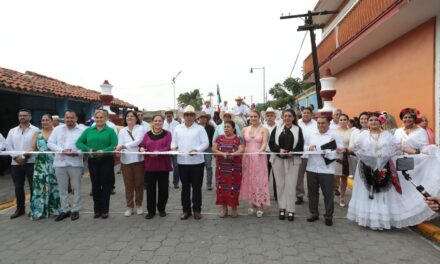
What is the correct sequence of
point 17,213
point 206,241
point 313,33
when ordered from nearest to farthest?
point 206,241 < point 17,213 < point 313,33

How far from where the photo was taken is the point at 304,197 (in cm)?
644

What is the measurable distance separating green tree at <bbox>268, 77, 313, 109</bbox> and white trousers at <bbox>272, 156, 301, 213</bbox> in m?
37.3

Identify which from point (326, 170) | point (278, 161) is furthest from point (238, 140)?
point (326, 170)

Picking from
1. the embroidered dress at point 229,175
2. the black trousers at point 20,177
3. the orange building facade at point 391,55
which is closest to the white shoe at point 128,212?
the embroidered dress at point 229,175

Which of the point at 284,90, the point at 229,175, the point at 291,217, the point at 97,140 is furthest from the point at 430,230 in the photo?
the point at 284,90

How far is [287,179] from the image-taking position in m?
5.08

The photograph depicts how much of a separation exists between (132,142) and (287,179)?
2772 mm

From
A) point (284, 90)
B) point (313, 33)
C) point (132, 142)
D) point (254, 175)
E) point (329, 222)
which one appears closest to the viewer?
point (329, 222)

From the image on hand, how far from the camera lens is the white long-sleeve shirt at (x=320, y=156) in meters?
4.84

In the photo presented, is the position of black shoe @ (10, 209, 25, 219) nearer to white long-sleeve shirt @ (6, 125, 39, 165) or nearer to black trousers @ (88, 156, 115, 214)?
white long-sleeve shirt @ (6, 125, 39, 165)

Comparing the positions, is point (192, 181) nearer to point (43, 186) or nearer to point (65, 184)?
point (65, 184)

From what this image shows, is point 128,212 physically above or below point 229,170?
below

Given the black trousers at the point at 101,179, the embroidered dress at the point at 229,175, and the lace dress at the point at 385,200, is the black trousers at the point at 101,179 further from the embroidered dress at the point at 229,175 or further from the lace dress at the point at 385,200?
the lace dress at the point at 385,200

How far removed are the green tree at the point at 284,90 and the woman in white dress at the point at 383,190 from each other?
37.5m
